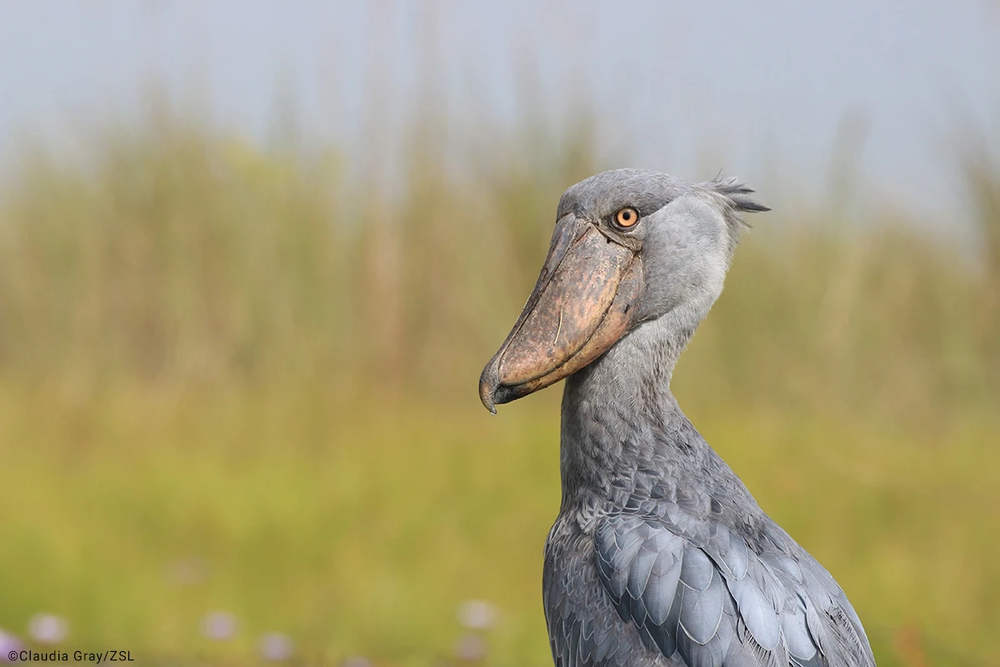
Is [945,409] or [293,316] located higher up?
[293,316]

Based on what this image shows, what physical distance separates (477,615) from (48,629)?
133 centimetres

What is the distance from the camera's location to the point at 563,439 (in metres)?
2.17

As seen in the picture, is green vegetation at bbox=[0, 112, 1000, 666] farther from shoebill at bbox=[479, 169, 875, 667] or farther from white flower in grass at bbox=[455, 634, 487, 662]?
shoebill at bbox=[479, 169, 875, 667]

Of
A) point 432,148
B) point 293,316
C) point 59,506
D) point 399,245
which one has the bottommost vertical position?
point 59,506

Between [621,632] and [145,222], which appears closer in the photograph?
[621,632]

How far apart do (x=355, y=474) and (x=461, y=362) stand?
4.36 ft

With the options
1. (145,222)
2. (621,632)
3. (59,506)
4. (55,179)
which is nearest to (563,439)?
(621,632)

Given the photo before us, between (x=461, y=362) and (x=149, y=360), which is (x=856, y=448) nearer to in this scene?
(x=461, y=362)

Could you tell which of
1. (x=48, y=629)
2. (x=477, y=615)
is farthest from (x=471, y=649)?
(x=48, y=629)

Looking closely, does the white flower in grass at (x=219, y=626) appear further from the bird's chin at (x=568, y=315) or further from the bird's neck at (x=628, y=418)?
the bird's chin at (x=568, y=315)

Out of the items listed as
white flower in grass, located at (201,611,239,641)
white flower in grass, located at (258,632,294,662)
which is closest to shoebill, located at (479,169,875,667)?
white flower in grass, located at (258,632,294,662)

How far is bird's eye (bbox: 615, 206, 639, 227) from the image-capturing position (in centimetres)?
208

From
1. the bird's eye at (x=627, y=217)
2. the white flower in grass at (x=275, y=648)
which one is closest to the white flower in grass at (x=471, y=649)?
the white flower in grass at (x=275, y=648)

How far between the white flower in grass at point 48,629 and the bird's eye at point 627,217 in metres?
2.33
